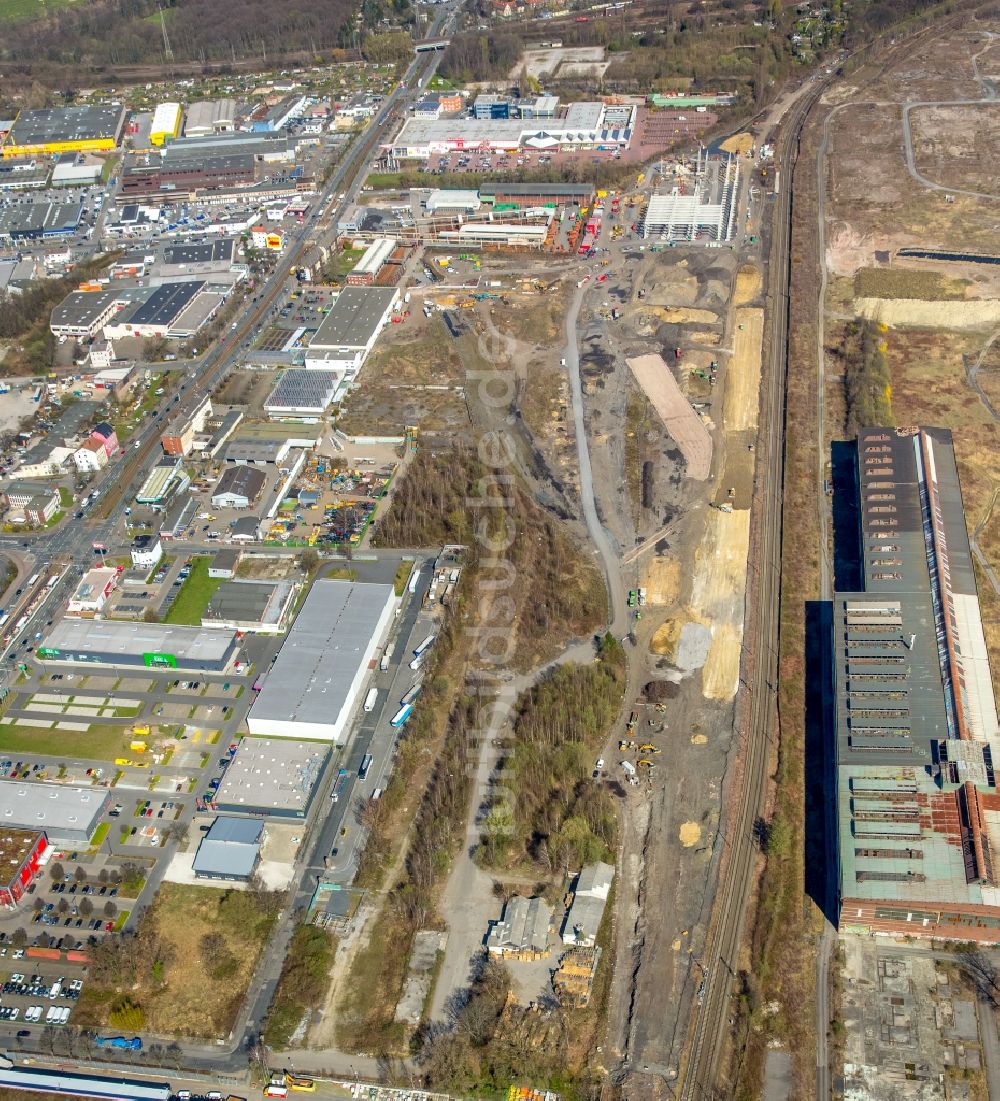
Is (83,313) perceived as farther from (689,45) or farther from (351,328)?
(689,45)

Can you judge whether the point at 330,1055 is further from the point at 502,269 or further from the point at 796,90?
the point at 796,90

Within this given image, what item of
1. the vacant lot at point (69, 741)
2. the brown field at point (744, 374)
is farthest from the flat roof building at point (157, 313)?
the brown field at point (744, 374)

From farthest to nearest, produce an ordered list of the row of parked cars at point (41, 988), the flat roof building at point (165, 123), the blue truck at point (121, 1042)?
the flat roof building at point (165, 123)
the row of parked cars at point (41, 988)
the blue truck at point (121, 1042)

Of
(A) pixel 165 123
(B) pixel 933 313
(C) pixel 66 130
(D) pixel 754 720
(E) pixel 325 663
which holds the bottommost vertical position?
(E) pixel 325 663

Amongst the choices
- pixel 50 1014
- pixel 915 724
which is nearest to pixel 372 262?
pixel 915 724

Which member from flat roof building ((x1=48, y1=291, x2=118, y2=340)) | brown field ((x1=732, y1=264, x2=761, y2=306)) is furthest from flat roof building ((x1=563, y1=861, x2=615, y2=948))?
flat roof building ((x1=48, y1=291, x2=118, y2=340))

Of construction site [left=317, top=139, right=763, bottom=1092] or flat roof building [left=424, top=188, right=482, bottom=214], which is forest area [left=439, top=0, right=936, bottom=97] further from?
flat roof building [left=424, top=188, right=482, bottom=214]

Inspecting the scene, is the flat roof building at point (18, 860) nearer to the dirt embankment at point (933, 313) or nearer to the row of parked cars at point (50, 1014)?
the row of parked cars at point (50, 1014)
